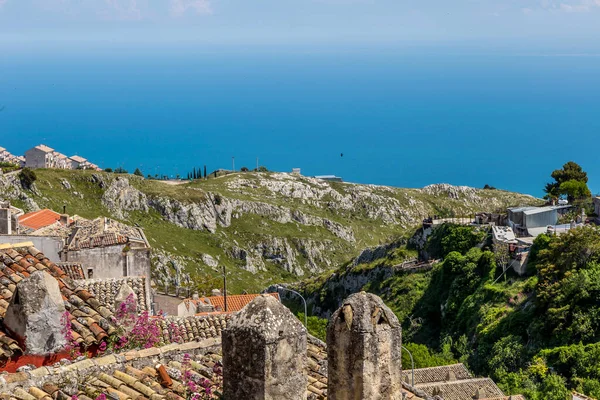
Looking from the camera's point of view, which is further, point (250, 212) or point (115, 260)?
point (250, 212)

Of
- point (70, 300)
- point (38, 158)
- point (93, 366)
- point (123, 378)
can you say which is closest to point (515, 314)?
point (70, 300)

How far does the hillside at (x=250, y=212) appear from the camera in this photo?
90.6 m

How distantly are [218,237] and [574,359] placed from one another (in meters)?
70.0

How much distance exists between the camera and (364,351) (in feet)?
24.8

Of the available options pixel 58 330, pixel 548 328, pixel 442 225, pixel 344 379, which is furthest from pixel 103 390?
pixel 442 225

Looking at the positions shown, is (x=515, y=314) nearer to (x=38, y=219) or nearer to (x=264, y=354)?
(x=38, y=219)

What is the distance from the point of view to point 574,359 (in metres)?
40.3

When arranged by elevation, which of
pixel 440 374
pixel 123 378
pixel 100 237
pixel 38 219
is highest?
pixel 38 219

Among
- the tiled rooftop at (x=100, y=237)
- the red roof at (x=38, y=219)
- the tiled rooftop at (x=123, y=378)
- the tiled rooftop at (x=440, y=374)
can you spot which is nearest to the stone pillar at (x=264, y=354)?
the tiled rooftop at (x=123, y=378)

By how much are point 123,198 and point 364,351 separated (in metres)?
97.7

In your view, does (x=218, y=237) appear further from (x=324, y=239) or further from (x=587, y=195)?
(x=587, y=195)

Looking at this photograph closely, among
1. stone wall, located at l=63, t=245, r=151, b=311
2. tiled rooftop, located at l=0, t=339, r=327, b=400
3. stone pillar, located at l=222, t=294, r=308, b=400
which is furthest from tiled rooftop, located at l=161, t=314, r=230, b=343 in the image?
stone wall, located at l=63, t=245, r=151, b=311

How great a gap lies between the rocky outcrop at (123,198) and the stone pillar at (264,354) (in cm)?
9304

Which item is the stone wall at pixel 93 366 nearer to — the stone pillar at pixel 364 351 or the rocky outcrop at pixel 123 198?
the stone pillar at pixel 364 351
